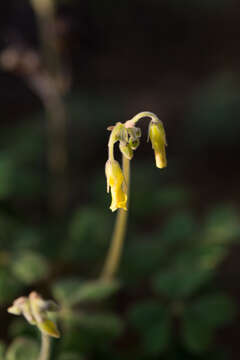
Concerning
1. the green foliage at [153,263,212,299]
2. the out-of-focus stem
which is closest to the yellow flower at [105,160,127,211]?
the green foliage at [153,263,212,299]

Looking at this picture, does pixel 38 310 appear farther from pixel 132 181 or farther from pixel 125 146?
pixel 132 181

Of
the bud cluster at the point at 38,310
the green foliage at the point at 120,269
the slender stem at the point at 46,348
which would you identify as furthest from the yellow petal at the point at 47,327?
the green foliage at the point at 120,269

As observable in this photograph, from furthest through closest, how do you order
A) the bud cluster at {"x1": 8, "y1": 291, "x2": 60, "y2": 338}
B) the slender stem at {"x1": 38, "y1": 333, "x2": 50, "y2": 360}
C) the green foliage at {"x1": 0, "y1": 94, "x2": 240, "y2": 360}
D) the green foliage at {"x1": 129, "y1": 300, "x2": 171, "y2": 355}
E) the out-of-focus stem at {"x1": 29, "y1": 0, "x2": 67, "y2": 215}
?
the out-of-focus stem at {"x1": 29, "y1": 0, "x2": 67, "y2": 215} → the green foliage at {"x1": 129, "y1": 300, "x2": 171, "y2": 355} → the green foliage at {"x1": 0, "y1": 94, "x2": 240, "y2": 360} → the slender stem at {"x1": 38, "y1": 333, "x2": 50, "y2": 360} → the bud cluster at {"x1": 8, "y1": 291, "x2": 60, "y2": 338}

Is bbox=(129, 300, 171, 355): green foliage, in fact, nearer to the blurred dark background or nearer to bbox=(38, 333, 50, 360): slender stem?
the blurred dark background

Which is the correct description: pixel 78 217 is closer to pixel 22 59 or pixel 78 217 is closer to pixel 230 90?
pixel 22 59

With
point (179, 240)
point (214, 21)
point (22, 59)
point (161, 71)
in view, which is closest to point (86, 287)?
point (179, 240)
